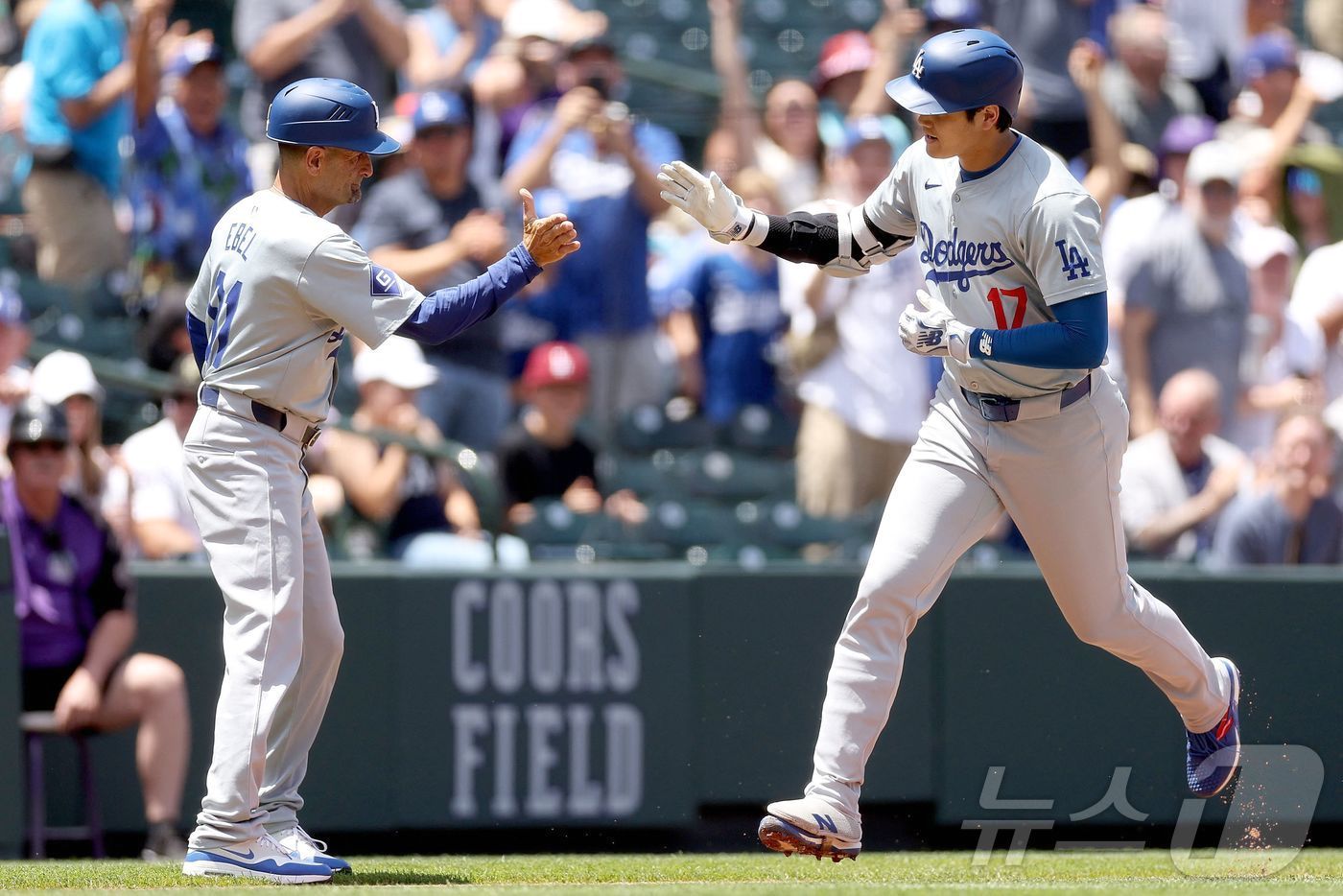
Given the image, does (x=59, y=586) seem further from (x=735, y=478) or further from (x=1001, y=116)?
(x=1001, y=116)

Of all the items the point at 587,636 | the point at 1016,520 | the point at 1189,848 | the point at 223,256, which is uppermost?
the point at 223,256

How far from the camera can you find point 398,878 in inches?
196

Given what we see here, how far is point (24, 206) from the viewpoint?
8750 mm

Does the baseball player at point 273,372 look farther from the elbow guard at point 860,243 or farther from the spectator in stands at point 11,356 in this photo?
the spectator in stands at point 11,356

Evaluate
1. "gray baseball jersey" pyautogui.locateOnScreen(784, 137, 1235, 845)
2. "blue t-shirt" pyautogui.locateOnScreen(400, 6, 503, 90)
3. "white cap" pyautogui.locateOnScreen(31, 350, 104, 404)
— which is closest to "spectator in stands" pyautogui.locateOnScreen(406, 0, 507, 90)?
"blue t-shirt" pyautogui.locateOnScreen(400, 6, 503, 90)

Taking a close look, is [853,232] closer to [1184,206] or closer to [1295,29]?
[1184,206]

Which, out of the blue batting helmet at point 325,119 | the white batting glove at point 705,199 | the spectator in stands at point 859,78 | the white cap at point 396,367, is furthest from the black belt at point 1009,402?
the spectator in stands at point 859,78

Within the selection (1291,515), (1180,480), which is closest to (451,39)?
(1180,480)

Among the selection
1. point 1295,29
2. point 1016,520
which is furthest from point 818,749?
point 1295,29

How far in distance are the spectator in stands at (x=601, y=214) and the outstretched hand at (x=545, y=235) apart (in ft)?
11.5

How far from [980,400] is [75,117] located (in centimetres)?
518

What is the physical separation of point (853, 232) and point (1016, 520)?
885mm

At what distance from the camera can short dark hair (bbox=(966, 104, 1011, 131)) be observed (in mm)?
4582

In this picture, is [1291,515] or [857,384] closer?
[1291,515]
